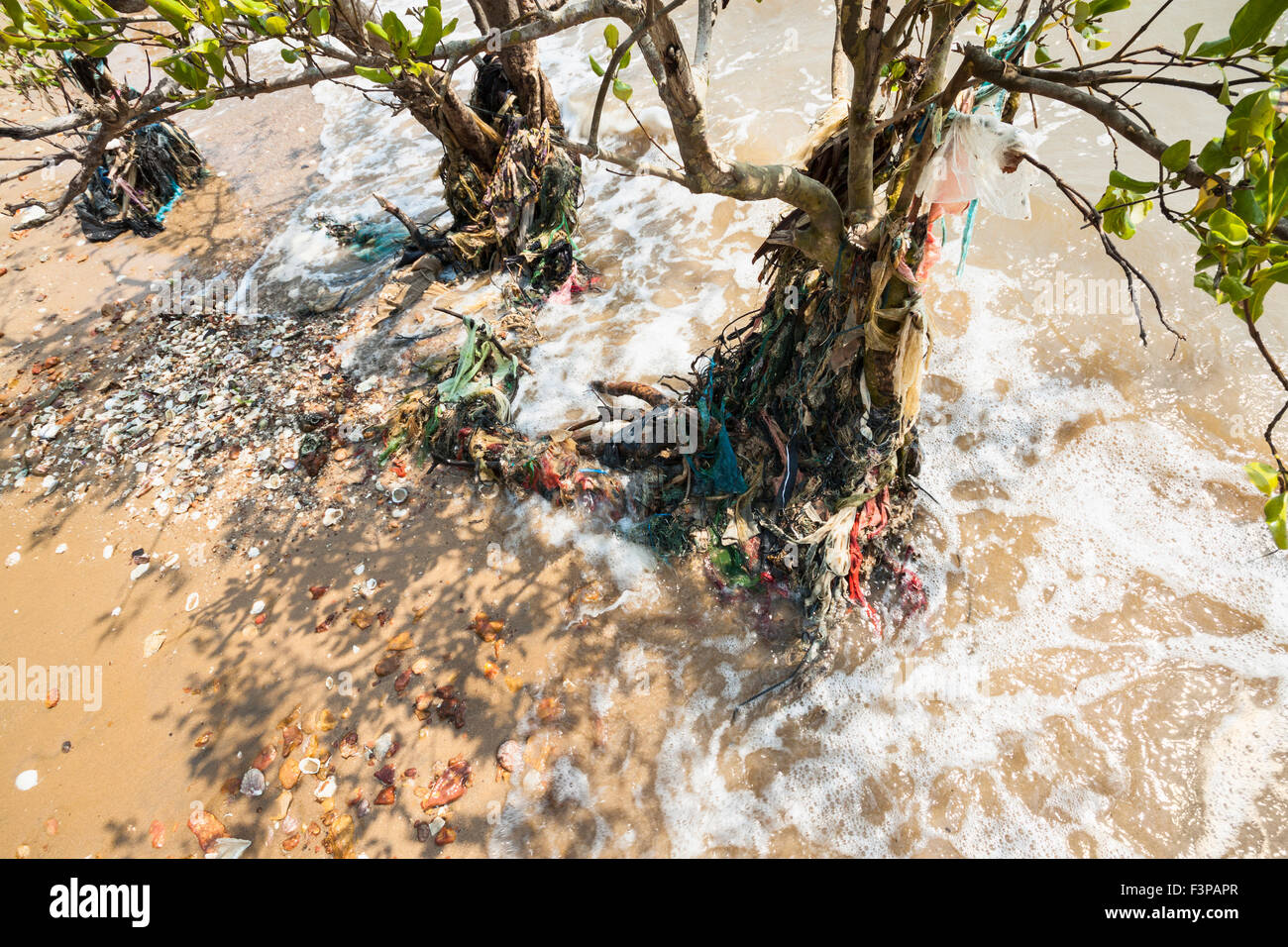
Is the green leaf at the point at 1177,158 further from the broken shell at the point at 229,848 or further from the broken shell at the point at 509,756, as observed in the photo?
the broken shell at the point at 229,848

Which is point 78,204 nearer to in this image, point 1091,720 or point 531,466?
point 531,466

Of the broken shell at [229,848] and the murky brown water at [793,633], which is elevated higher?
the murky brown water at [793,633]

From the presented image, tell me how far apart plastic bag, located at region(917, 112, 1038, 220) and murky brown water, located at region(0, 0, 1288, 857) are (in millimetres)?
2055

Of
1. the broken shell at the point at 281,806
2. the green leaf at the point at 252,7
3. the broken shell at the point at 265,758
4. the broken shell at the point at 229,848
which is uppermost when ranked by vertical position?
the green leaf at the point at 252,7

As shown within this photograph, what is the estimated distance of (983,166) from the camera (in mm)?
1850

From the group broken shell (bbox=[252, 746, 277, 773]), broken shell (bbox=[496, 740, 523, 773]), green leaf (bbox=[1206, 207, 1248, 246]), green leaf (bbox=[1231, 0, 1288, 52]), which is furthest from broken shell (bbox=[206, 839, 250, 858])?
green leaf (bbox=[1231, 0, 1288, 52])

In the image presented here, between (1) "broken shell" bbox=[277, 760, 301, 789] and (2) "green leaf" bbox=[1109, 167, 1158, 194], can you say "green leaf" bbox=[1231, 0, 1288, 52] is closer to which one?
(2) "green leaf" bbox=[1109, 167, 1158, 194]

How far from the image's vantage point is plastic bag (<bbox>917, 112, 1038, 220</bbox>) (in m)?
1.79

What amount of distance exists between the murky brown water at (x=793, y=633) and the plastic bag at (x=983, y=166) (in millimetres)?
2055

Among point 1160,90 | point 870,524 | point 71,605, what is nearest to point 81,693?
point 71,605

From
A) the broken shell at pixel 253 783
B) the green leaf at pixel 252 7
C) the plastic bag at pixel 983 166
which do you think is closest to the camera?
the green leaf at pixel 252 7

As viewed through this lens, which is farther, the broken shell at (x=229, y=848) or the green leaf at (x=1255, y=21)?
the broken shell at (x=229, y=848)

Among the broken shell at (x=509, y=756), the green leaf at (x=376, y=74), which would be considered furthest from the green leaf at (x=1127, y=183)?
the broken shell at (x=509, y=756)

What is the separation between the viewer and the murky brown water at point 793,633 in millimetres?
2709
